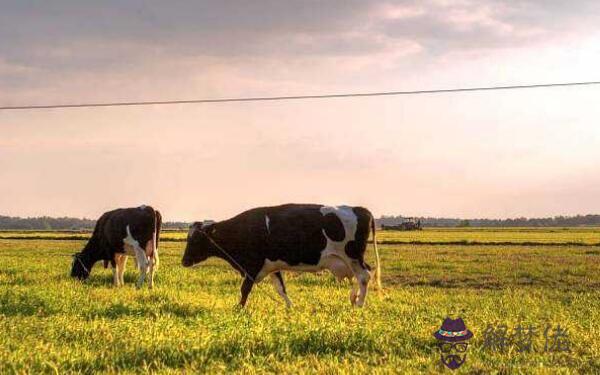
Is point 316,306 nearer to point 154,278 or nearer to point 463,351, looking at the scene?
point 463,351

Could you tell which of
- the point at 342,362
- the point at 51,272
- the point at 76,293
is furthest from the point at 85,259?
the point at 342,362

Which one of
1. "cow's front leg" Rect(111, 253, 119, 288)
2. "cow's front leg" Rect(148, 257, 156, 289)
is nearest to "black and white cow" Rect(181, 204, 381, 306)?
"cow's front leg" Rect(148, 257, 156, 289)

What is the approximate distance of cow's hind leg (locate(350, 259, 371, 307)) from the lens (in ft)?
43.0

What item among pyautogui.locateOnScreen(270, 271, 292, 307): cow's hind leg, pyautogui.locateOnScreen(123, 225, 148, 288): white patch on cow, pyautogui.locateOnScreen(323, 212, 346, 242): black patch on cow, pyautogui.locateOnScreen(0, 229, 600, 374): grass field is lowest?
pyautogui.locateOnScreen(0, 229, 600, 374): grass field

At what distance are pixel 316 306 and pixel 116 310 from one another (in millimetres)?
4218

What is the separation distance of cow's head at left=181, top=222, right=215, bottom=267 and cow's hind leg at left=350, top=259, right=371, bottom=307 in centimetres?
368

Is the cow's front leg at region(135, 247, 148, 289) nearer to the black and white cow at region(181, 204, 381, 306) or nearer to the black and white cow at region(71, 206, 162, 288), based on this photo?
the black and white cow at region(71, 206, 162, 288)

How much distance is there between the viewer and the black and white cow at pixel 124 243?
706 inches

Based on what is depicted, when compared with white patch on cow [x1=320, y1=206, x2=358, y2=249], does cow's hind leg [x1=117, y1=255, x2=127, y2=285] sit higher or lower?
lower

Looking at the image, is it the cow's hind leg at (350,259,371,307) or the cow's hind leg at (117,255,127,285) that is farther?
the cow's hind leg at (117,255,127,285)

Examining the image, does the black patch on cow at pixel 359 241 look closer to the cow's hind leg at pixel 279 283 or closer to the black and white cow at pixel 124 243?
the cow's hind leg at pixel 279 283

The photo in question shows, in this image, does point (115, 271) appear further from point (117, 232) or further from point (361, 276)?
point (361, 276)

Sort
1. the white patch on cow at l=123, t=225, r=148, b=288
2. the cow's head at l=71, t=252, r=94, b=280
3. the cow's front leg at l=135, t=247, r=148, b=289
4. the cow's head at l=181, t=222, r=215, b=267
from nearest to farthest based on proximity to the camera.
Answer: the cow's head at l=181, t=222, r=215, b=267 < the cow's front leg at l=135, t=247, r=148, b=289 < the white patch on cow at l=123, t=225, r=148, b=288 < the cow's head at l=71, t=252, r=94, b=280

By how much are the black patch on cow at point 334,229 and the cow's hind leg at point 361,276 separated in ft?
1.93
